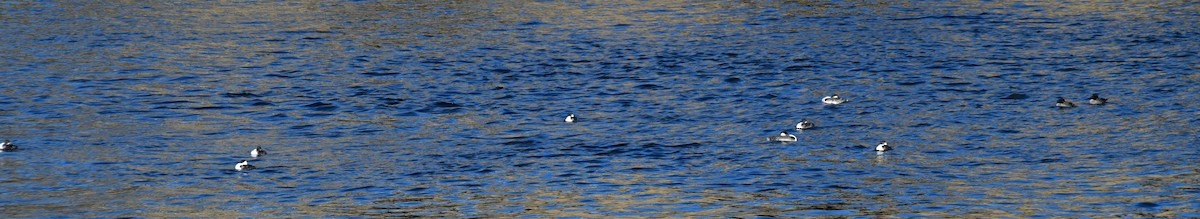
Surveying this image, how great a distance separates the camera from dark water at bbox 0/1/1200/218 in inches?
1050

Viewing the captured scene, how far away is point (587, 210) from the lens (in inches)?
1008

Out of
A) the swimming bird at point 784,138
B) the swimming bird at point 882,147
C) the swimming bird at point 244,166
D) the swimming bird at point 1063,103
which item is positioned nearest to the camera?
the swimming bird at point 244,166

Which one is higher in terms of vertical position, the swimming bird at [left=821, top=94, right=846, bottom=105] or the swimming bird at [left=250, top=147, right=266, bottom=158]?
the swimming bird at [left=250, top=147, right=266, bottom=158]

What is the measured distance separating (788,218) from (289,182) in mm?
7787

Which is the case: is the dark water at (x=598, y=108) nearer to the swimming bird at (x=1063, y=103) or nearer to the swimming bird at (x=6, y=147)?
the swimming bird at (x=6, y=147)

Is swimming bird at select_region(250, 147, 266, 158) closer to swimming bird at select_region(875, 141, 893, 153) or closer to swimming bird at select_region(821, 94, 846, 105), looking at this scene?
swimming bird at select_region(875, 141, 893, 153)

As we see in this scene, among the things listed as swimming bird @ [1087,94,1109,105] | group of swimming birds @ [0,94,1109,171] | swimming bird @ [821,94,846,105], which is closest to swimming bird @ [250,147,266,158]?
group of swimming birds @ [0,94,1109,171]

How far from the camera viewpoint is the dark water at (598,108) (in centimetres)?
2667

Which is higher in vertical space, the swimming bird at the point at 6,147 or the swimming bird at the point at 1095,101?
the swimming bird at the point at 6,147

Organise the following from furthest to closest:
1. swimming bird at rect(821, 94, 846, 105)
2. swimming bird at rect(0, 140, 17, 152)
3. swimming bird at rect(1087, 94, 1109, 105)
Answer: swimming bird at rect(821, 94, 846, 105) → swimming bird at rect(1087, 94, 1109, 105) → swimming bird at rect(0, 140, 17, 152)

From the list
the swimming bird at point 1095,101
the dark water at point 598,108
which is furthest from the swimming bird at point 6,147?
Result: the swimming bird at point 1095,101

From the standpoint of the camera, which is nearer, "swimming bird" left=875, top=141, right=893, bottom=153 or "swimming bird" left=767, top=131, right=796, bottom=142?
"swimming bird" left=875, top=141, right=893, bottom=153

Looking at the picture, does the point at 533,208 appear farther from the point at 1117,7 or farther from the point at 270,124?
the point at 1117,7

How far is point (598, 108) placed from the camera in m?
36.7
